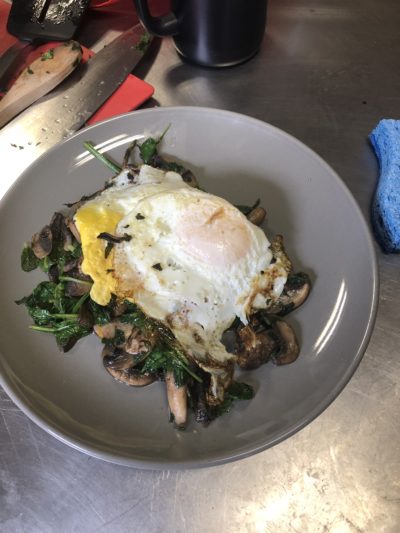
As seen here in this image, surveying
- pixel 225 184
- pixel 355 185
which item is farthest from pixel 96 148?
pixel 355 185

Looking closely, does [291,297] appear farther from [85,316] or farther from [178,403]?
[85,316]

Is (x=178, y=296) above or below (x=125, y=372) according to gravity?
above

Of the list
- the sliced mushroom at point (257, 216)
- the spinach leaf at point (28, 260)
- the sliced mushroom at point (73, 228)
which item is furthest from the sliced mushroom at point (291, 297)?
the spinach leaf at point (28, 260)

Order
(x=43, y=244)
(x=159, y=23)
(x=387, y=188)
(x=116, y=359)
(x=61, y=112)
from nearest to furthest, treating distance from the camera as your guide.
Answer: (x=116, y=359), (x=43, y=244), (x=387, y=188), (x=159, y=23), (x=61, y=112)

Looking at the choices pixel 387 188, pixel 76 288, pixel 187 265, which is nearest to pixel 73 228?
pixel 76 288

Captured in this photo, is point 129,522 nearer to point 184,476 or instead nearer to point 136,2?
point 184,476

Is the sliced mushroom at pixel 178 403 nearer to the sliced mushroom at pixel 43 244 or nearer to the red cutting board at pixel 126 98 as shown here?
the sliced mushroom at pixel 43 244

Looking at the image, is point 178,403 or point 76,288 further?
point 76,288

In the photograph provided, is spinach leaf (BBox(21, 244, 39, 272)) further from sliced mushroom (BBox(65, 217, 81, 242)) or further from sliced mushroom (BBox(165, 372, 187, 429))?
sliced mushroom (BBox(165, 372, 187, 429))
